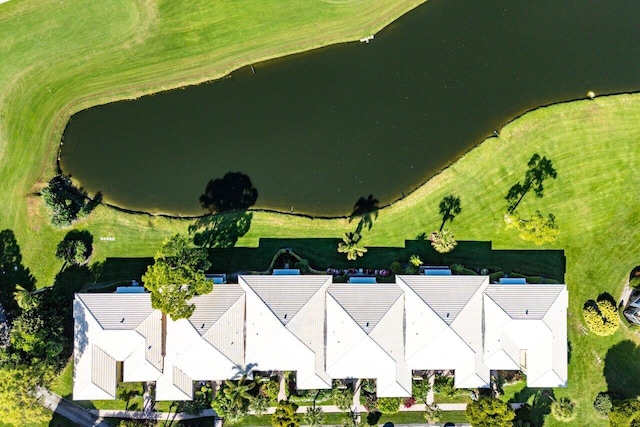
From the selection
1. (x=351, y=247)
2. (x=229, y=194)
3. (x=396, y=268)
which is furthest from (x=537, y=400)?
(x=229, y=194)

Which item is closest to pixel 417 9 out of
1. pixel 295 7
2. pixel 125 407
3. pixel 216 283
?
pixel 295 7

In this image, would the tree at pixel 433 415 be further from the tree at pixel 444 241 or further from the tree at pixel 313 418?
the tree at pixel 444 241

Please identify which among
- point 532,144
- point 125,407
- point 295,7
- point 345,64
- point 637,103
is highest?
point 295,7

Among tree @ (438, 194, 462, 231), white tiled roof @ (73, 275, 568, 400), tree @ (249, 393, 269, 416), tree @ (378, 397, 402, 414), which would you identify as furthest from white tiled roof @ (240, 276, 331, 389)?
tree @ (438, 194, 462, 231)

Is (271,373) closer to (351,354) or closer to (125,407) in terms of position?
(351,354)

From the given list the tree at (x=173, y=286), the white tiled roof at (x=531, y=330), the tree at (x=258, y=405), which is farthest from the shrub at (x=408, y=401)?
the tree at (x=173, y=286)

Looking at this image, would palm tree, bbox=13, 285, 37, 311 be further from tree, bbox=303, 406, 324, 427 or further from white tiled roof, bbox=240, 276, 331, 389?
tree, bbox=303, 406, 324, 427
